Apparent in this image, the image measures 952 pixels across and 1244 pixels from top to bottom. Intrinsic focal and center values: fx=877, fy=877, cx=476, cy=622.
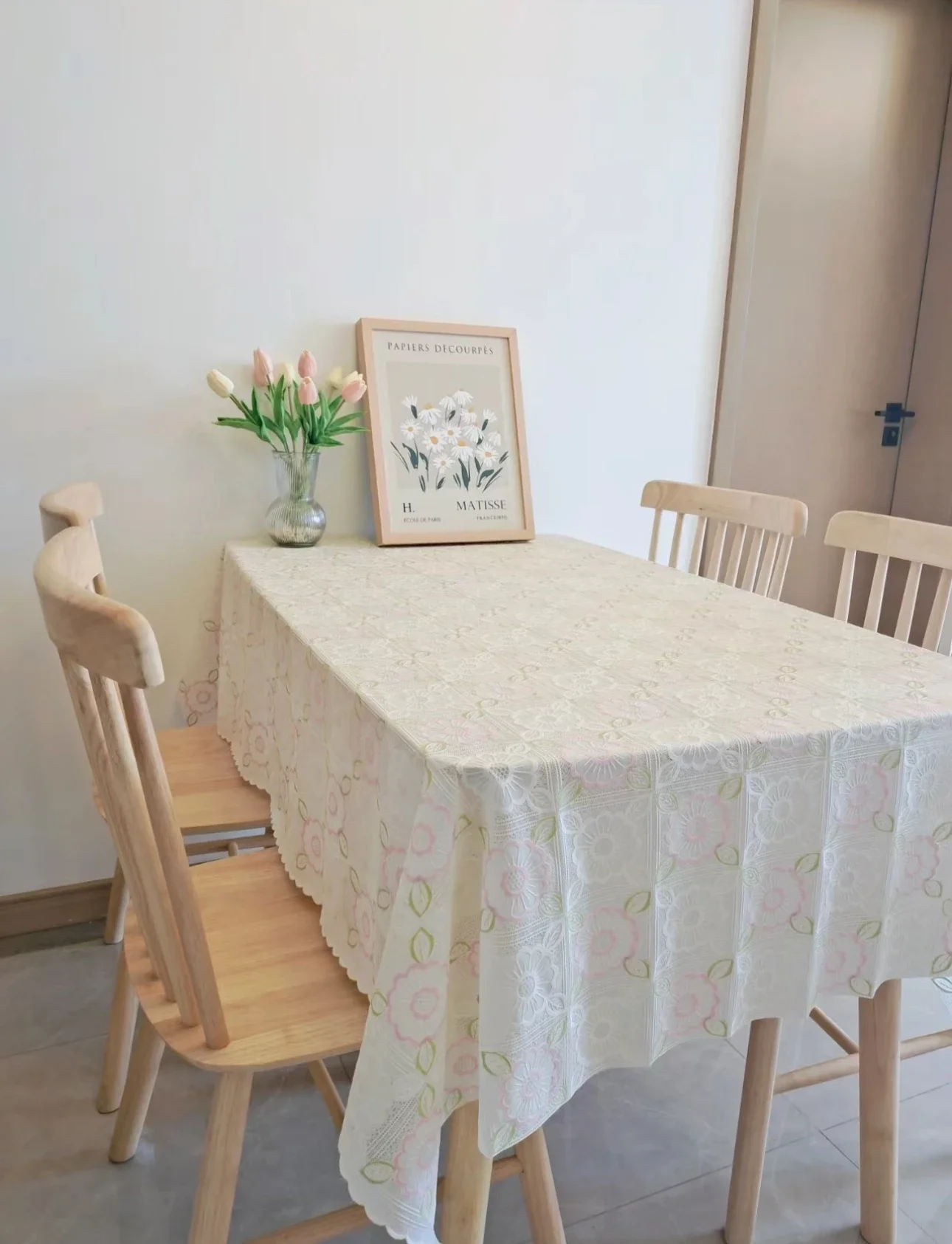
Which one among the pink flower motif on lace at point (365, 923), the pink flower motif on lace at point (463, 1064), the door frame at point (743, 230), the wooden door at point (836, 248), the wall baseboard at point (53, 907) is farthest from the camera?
the wooden door at point (836, 248)

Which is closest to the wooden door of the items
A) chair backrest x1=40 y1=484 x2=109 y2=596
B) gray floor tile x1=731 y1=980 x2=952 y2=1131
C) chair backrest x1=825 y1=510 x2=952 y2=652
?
chair backrest x1=825 y1=510 x2=952 y2=652

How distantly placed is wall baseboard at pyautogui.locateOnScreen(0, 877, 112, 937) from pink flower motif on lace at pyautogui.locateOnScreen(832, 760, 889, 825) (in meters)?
1.58

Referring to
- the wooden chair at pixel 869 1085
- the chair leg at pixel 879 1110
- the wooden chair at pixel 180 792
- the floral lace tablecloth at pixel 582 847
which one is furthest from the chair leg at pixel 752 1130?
the wooden chair at pixel 180 792

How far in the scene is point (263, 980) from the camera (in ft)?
3.12

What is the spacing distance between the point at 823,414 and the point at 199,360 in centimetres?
→ 194

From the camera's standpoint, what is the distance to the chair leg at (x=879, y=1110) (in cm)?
110

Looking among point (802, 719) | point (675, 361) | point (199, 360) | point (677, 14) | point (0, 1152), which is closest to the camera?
point (802, 719)

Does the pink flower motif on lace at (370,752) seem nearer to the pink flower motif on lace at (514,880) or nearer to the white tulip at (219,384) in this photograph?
the pink flower motif on lace at (514,880)

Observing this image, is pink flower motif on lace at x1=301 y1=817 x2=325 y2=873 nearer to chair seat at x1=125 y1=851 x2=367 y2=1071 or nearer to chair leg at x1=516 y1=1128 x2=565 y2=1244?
chair seat at x1=125 y1=851 x2=367 y2=1071

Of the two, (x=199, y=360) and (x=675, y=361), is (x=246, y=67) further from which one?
(x=675, y=361)

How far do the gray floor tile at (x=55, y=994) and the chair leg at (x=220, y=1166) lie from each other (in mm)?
811

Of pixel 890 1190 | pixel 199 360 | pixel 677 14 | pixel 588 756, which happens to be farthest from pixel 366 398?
pixel 890 1190

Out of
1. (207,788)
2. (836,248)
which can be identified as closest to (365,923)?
(207,788)

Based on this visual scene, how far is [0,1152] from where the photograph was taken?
1.32 metres
